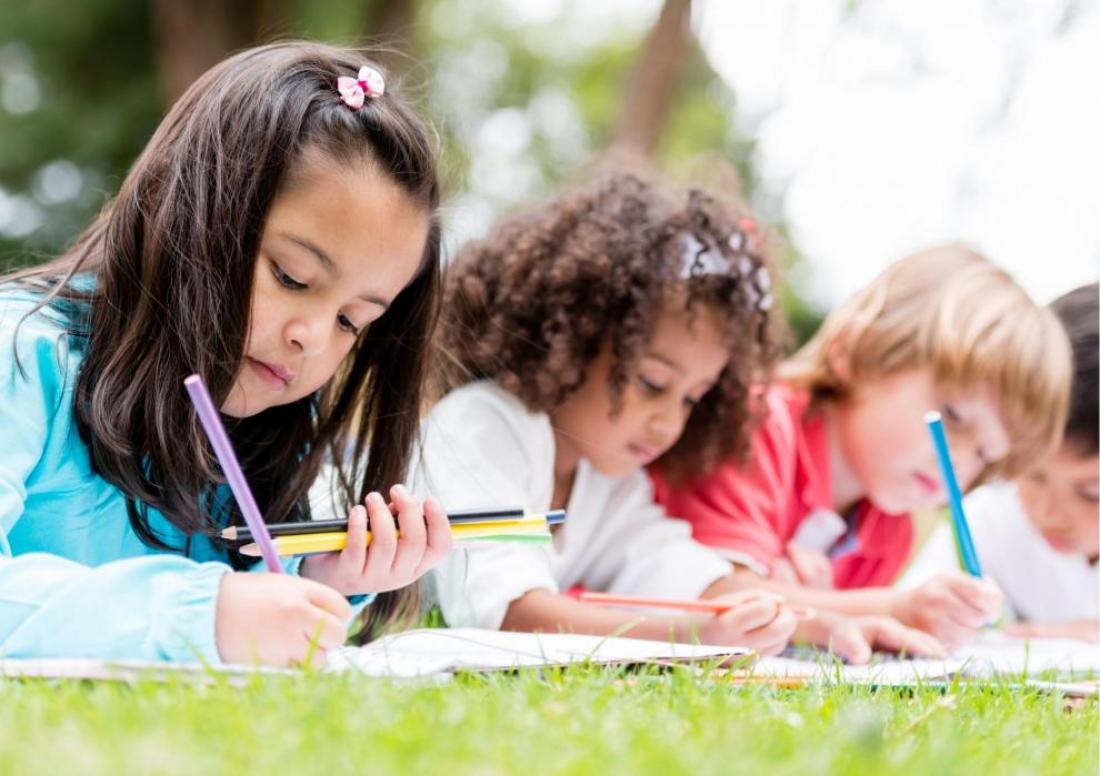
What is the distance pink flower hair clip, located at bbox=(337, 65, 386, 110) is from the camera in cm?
136

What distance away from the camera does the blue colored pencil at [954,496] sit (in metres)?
1.62

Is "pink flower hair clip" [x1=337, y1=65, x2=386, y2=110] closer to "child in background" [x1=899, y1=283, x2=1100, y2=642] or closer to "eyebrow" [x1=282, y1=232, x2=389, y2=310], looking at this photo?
"eyebrow" [x1=282, y1=232, x2=389, y2=310]

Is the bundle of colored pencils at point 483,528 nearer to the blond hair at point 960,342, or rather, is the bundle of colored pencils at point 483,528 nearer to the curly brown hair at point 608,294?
the curly brown hair at point 608,294

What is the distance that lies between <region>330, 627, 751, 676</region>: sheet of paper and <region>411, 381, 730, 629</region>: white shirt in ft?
0.93

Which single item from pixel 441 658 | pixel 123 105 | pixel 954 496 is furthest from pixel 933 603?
pixel 123 105

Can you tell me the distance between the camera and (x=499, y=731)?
0.79 m

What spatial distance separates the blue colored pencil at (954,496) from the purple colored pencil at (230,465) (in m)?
0.92

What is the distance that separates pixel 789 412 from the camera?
2.31 meters

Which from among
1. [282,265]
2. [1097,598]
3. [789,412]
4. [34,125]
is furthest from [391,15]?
[282,265]

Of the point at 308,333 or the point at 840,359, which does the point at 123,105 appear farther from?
the point at 308,333

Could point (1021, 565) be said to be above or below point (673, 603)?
below

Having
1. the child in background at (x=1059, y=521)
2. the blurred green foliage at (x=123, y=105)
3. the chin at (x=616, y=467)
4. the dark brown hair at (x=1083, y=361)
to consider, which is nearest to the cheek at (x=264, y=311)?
the chin at (x=616, y=467)

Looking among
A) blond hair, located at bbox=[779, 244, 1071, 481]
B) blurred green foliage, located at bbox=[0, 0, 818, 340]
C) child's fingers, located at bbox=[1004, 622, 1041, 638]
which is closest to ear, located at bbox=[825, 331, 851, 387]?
blond hair, located at bbox=[779, 244, 1071, 481]

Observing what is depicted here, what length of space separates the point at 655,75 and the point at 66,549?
4517 mm
